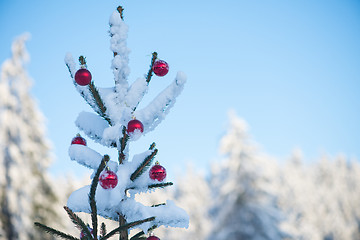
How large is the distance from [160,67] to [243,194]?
13.9 metres

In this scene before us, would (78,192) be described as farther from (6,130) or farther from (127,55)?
(6,130)

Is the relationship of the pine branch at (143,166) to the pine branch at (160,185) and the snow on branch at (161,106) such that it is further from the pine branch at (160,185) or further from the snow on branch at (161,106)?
the snow on branch at (161,106)

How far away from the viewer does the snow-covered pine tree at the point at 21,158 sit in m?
12.9

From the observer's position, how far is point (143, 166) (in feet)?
6.97

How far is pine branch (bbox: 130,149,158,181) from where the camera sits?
81.5 inches

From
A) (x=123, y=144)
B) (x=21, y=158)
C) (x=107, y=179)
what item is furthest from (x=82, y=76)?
(x=21, y=158)

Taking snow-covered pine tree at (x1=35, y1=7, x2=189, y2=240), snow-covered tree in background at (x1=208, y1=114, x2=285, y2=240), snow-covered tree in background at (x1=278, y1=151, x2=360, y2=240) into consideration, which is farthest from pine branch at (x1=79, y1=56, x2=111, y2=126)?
snow-covered tree in background at (x1=278, y1=151, x2=360, y2=240)

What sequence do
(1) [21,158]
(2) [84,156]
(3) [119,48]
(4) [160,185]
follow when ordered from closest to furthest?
(2) [84,156] → (4) [160,185] → (3) [119,48] → (1) [21,158]

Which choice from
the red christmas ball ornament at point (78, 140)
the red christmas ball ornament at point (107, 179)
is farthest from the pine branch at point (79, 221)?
the red christmas ball ornament at point (78, 140)

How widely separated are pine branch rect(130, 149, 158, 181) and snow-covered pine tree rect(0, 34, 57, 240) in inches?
518

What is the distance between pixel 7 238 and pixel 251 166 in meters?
12.4

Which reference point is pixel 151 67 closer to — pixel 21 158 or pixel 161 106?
pixel 161 106

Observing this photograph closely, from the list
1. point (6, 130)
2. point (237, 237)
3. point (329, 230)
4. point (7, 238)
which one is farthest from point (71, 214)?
point (329, 230)

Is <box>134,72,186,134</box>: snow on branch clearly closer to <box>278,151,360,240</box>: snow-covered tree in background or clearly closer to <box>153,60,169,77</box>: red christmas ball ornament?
<box>153,60,169,77</box>: red christmas ball ornament
